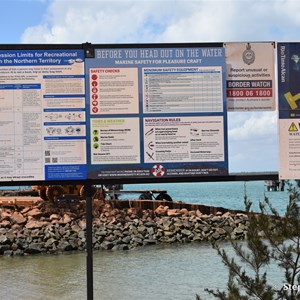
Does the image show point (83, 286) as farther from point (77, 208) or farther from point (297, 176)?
point (77, 208)

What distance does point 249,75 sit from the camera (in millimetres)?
5852

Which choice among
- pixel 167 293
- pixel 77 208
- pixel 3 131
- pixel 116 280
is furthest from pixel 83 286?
pixel 77 208

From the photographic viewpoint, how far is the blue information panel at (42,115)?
5.70 metres

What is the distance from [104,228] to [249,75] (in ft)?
79.7

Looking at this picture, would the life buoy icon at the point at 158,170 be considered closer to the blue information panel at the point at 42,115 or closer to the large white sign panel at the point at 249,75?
the blue information panel at the point at 42,115

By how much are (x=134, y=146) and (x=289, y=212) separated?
4.94 ft

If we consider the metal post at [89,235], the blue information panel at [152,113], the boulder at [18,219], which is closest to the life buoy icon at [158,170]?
the blue information panel at [152,113]

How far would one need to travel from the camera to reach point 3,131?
18.8 ft

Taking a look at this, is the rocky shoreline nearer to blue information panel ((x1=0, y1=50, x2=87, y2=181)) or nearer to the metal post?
the metal post

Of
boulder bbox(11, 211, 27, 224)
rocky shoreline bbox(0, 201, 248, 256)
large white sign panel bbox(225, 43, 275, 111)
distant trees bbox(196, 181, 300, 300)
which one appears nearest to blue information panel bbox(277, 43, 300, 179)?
large white sign panel bbox(225, 43, 275, 111)

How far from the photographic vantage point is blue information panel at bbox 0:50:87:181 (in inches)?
225

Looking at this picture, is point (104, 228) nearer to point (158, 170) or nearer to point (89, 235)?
point (89, 235)

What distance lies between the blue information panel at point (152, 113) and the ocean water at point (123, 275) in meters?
7.82

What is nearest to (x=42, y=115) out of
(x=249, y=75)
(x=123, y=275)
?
(x=249, y=75)
